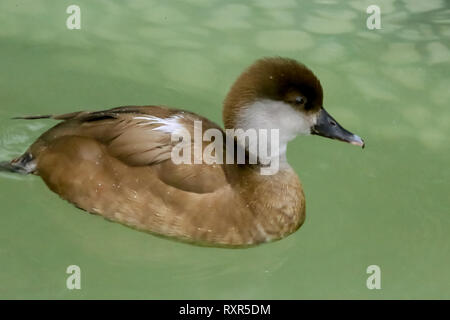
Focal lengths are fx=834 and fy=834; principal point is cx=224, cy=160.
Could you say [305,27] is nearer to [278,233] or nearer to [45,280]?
[278,233]

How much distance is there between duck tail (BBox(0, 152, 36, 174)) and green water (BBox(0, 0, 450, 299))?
0.18 ft

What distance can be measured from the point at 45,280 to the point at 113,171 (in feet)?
2.48

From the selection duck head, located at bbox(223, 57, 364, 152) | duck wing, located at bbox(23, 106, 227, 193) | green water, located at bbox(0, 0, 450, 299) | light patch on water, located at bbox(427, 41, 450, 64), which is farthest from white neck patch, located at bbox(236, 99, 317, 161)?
light patch on water, located at bbox(427, 41, 450, 64)

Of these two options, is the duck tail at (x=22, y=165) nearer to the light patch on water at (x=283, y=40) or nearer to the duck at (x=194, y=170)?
the duck at (x=194, y=170)

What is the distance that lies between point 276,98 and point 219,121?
53.0 inches

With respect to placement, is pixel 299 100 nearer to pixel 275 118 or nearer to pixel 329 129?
pixel 275 118

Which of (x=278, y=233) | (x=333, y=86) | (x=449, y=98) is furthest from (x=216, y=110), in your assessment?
(x=449, y=98)

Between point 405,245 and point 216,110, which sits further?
point 216,110

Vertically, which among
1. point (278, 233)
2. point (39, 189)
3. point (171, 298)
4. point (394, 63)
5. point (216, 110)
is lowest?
point (171, 298)

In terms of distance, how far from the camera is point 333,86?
6.76 metres

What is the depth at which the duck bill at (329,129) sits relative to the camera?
5.07 metres

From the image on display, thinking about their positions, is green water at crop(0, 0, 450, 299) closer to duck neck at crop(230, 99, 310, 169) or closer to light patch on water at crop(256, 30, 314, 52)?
light patch on water at crop(256, 30, 314, 52)

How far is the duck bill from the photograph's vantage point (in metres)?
5.07

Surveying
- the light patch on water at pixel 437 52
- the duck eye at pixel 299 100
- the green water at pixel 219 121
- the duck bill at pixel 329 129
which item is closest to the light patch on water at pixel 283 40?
the green water at pixel 219 121
